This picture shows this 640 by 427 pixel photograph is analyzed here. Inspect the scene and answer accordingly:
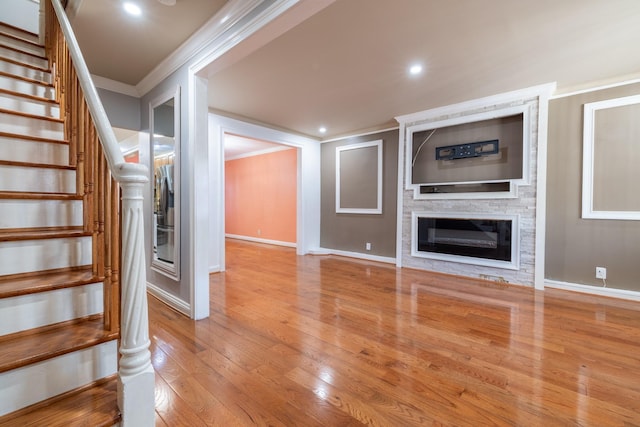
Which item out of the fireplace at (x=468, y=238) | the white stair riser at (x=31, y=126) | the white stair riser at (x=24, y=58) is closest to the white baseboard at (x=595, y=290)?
the fireplace at (x=468, y=238)

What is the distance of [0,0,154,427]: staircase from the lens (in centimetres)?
102

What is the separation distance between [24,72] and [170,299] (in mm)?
2356

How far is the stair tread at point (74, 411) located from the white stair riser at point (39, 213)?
94 centimetres

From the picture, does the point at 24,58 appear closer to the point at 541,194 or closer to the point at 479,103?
the point at 479,103

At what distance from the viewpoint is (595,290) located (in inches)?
126

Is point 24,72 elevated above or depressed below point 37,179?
above

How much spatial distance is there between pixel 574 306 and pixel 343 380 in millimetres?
2799

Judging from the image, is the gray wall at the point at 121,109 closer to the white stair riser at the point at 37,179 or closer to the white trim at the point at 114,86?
the white trim at the point at 114,86

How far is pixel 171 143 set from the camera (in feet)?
9.11

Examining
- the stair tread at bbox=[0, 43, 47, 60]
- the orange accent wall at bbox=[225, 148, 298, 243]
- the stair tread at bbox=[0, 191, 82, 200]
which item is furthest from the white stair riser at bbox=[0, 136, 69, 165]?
the orange accent wall at bbox=[225, 148, 298, 243]

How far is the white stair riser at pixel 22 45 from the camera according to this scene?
247 centimetres

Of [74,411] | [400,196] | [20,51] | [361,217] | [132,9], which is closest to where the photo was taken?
[74,411]

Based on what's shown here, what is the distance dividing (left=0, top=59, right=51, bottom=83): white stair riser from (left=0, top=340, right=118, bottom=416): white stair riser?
2530mm

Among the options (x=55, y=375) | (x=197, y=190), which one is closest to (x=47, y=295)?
(x=55, y=375)
